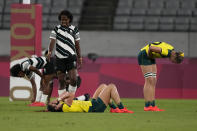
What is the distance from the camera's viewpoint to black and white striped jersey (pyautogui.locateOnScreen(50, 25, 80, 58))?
11703 mm

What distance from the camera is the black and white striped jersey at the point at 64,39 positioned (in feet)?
38.4

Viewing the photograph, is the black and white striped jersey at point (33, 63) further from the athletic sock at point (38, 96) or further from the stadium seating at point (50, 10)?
the stadium seating at point (50, 10)

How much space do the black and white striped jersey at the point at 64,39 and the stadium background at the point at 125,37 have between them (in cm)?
610

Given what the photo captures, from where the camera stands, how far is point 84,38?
21.7 meters

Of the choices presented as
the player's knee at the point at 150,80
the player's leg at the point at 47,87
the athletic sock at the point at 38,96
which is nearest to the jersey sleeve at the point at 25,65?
the player's leg at the point at 47,87

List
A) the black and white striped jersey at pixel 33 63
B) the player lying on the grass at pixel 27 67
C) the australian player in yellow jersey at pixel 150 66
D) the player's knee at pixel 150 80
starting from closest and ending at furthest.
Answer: the australian player in yellow jersey at pixel 150 66, the player's knee at pixel 150 80, the player lying on the grass at pixel 27 67, the black and white striped jersey at pixel 33 63

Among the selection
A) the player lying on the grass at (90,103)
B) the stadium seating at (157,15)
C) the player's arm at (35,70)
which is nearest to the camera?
the player lying on the grass at (90,103)

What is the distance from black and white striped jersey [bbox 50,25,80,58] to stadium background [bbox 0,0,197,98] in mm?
6097

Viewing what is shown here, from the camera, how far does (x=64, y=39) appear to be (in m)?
A: 11.7

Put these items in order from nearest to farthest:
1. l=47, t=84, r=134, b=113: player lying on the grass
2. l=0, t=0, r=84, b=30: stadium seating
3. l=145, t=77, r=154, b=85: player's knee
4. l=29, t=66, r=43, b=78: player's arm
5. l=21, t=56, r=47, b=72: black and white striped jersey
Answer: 1. l=47, t=84, r=134, b=113: player lying on the grass
2. l=145, t=77, r=154, b=85: player's knee
3. l=29, t=66, r=43, b=78: player's arm
4. l=21, t=56, r=47, b=72: black and white striped jersey
5. l=0, t=0, r=84, b=30: stadium seating

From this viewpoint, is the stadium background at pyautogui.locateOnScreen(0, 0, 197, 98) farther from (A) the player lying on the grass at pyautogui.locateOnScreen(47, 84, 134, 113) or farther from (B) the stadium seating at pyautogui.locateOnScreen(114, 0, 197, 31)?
(A) the player lying on the grass at pyautogui.locateOnScreen(47, 84, 134, 113)

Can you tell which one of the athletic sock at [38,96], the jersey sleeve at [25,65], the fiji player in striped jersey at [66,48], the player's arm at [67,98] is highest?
the fiji player in striped jersey at [66,48]

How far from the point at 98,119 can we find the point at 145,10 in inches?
568

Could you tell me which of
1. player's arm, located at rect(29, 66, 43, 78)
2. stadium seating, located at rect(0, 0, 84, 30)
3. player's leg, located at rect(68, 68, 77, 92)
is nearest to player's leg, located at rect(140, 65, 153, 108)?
player's leg, located at rect(68, 68, 77, 92)
